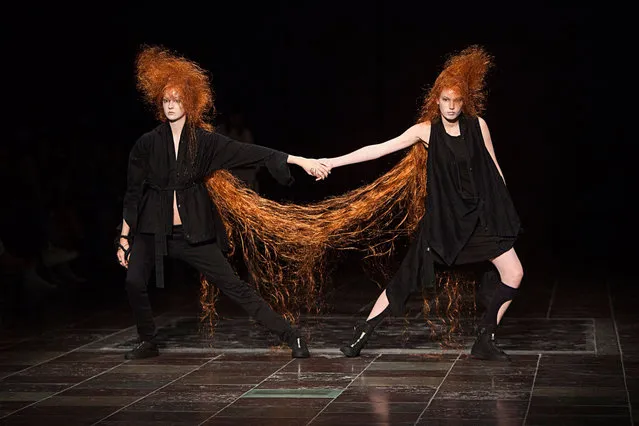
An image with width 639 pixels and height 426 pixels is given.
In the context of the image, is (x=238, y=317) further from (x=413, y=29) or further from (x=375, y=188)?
(x=413, y=29)

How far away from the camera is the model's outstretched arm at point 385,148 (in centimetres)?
821

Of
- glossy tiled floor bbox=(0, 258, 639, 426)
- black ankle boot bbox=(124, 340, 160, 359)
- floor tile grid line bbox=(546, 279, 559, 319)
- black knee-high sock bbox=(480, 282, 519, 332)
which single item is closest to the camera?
glossy tiled floor bbox=(0, 258, 639, 426)

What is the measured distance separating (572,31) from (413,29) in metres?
2.37

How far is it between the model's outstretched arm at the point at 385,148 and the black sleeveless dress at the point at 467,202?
12cm

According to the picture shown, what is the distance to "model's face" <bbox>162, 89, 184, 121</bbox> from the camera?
27.3ft

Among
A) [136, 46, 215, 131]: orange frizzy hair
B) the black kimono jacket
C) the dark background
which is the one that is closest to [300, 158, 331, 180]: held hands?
the black kimono jacket

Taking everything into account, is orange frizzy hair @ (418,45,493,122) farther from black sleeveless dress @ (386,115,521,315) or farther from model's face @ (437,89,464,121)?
black sleeveless dress @ (386,115,521,315)

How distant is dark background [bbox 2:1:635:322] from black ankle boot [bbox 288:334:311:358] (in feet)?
19.1

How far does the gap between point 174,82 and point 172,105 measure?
0.46 ft

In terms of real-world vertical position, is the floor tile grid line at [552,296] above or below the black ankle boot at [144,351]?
above

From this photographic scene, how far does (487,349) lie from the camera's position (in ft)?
26.9

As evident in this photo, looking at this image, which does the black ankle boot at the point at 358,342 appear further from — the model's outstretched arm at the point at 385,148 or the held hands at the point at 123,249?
the held hands at the point at 123,249

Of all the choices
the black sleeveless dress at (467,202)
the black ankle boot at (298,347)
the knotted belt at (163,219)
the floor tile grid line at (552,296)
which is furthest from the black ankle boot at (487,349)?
the floor tile grid line at (552,296)

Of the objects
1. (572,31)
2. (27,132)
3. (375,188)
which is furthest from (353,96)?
(375,188)
